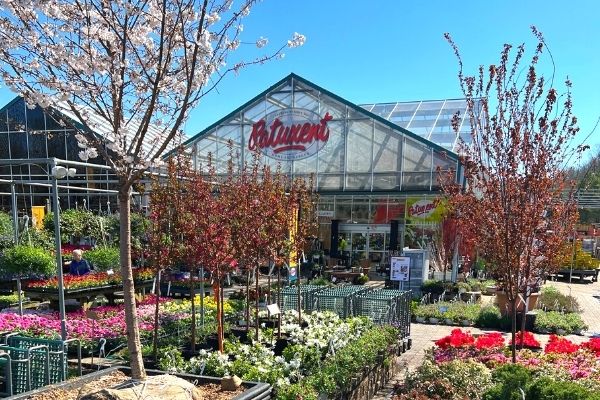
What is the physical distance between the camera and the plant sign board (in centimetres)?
1331

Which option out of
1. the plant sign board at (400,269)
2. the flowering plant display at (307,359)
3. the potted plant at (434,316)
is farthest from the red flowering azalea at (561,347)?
the plant sign board at (400,269)

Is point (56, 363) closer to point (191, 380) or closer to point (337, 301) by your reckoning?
point (191, 380)

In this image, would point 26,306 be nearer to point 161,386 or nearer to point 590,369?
point 161,386

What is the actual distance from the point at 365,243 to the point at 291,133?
5.29 meters

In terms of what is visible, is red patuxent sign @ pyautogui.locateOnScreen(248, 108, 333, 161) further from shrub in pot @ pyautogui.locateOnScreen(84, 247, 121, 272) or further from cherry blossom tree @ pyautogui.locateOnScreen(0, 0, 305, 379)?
cherry blossom tree @ pyautogui.locateOnScreen(0, 0, 305, 379)

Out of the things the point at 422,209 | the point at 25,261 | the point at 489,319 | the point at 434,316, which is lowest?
the point at 434,316

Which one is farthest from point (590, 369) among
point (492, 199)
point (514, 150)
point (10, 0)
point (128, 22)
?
point (10, 0)

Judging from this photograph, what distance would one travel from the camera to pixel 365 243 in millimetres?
20219

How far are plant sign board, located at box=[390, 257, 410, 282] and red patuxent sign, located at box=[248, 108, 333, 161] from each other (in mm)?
6760

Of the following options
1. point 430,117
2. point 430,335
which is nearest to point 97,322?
point 430,335

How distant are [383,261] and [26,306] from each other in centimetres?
1279

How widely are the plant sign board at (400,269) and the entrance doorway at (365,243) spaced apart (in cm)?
593

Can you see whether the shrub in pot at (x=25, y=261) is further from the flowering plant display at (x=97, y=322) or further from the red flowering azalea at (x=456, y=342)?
the red flowering azalea at (x=456, y=342)

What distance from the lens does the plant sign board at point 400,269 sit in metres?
Answer: 13.3
